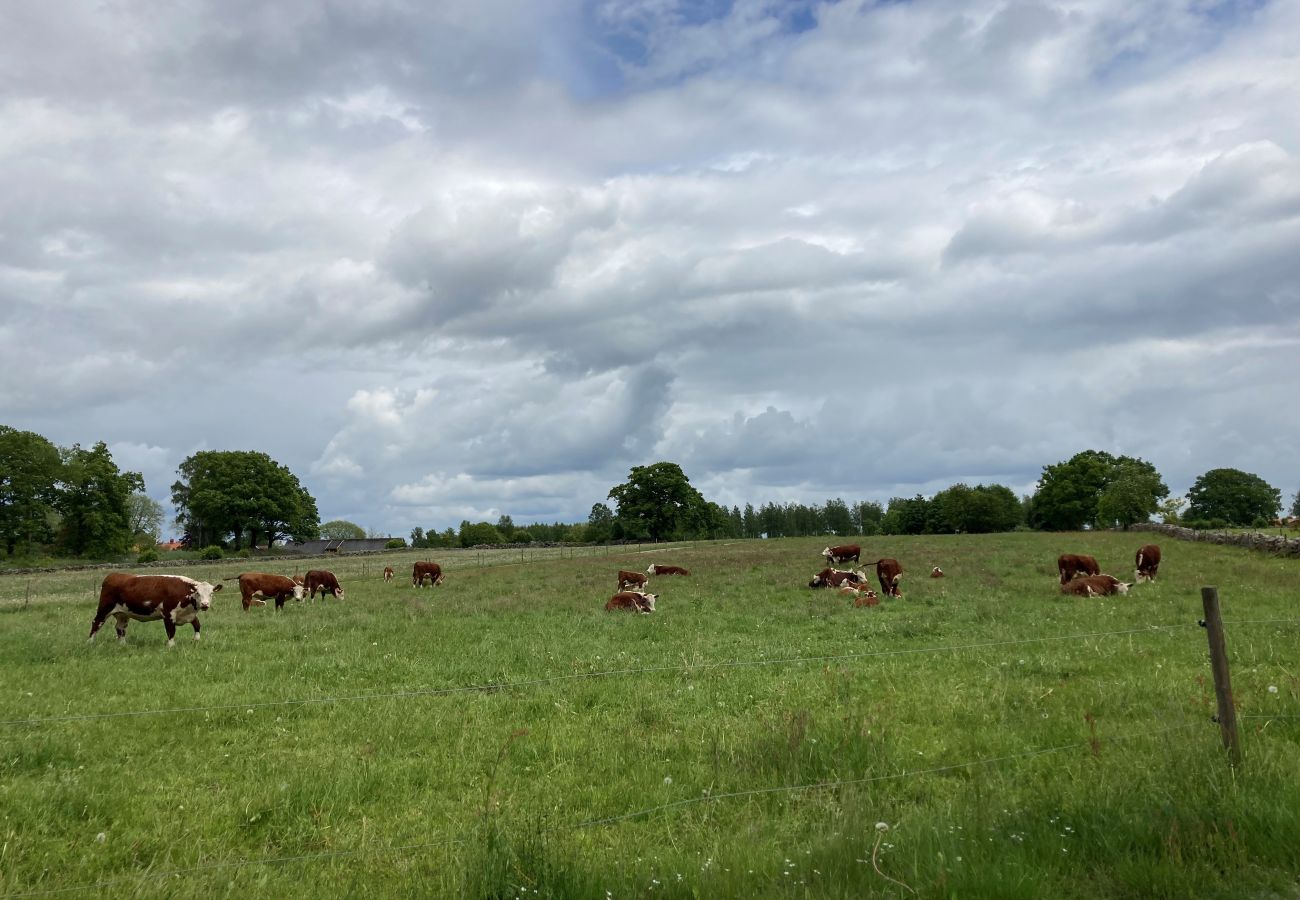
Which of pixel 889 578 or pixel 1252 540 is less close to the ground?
pixel 889 578

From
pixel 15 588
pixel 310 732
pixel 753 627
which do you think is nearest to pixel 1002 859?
pixel 310 732

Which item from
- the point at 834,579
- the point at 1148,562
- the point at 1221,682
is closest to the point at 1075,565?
the point at 1148,562

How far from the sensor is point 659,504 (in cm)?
11219

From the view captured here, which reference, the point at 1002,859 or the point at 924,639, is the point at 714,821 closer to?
the point at 1002,859

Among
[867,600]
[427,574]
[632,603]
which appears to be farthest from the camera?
[427,574]

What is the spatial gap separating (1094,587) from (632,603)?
40.5ft

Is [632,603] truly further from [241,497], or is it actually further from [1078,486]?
[1078,486]

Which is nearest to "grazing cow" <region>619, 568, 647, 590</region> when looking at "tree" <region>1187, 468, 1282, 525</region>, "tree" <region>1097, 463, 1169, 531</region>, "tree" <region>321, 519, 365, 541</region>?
"tree" <region>1097, 463, 1169, 531</region>

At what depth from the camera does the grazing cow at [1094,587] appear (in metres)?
21.0

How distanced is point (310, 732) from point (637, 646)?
6.91 meters

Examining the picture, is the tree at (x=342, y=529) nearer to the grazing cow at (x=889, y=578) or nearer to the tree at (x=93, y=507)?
the tree at (x=93, y=507)

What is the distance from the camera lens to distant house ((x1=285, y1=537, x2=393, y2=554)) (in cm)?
→ 10779

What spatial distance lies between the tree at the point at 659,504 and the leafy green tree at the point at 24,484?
65185 mm

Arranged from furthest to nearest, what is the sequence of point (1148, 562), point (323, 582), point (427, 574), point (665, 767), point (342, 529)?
point (342, 529) < point (427, 574) < point (323, 582) < point (1148, 562) < point (665, 767)
